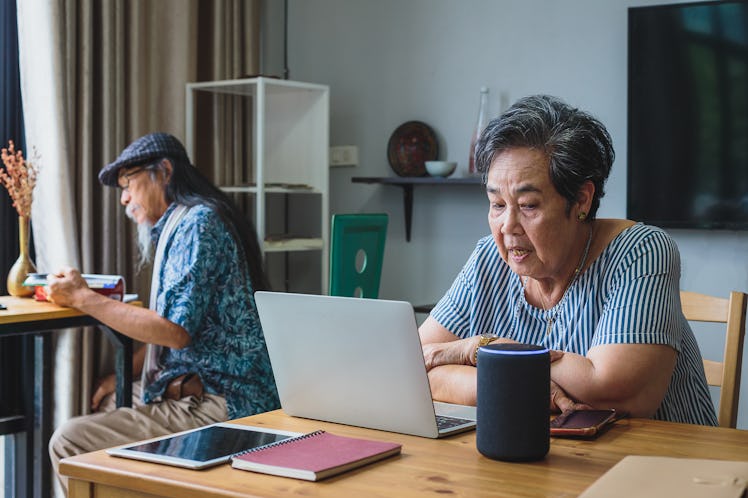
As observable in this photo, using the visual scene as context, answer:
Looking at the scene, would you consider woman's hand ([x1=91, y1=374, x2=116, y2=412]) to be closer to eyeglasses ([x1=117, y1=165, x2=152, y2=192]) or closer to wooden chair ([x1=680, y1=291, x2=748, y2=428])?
eyeglasses ([x1=117, y1=165, x2=152, y2=192])

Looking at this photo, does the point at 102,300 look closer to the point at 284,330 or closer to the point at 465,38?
the point at 284,330

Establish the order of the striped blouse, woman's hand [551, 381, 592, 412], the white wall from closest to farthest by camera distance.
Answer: woman's hand [551, 381, 592, 412], the striped blouse, the white wall

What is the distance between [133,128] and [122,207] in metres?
0.30

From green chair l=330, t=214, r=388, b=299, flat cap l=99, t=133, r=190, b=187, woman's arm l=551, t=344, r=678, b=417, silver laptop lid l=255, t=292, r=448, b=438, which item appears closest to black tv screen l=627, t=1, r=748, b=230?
green chair l=330, t=214, r=388, b=299

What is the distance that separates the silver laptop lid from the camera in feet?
4.21

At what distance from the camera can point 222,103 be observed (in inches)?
156

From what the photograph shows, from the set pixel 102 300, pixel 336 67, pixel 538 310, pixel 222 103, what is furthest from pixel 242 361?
pixel 336 67

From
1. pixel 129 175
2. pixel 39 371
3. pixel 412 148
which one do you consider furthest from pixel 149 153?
pixel 412 148

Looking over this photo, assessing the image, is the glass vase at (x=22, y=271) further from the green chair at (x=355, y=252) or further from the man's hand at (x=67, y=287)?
the green chair at (x=355, y=252)

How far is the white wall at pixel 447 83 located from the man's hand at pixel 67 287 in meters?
1.66

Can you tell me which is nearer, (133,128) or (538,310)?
(538,310)

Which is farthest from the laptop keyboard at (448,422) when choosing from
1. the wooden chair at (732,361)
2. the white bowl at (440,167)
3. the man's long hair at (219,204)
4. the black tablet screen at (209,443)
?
Result: the white bowl at (440,167)

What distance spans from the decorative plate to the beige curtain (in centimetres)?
79

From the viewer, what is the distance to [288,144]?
402cm
